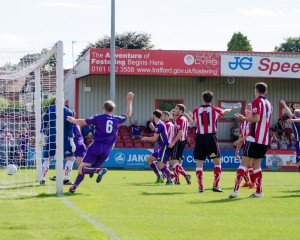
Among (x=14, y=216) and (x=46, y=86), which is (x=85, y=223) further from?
(x=46, y=86)

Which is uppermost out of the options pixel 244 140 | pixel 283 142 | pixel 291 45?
pixel 291 45

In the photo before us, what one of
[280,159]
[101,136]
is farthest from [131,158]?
[101,136]

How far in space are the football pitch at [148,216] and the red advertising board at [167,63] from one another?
21.9 m

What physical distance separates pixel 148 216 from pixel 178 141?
8089 mm

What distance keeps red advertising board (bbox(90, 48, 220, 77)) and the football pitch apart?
2195cm

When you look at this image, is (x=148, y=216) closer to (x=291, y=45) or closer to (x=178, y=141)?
(x=178, y=141)

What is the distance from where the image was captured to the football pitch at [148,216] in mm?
7820

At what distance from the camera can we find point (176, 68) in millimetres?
35219

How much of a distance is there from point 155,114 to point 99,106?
2065 centimetres

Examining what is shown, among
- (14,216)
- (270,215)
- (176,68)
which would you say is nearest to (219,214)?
(270,215)

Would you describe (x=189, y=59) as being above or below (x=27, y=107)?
above

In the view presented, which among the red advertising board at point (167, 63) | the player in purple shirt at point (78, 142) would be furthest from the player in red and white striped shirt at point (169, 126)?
the red advertising board at point (167, 63)

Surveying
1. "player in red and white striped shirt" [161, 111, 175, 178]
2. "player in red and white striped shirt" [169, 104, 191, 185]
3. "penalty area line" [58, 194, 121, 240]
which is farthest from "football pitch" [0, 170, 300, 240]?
"player in red and white striped shirt" [161, 111, 175, 178]

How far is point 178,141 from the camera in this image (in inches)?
688
